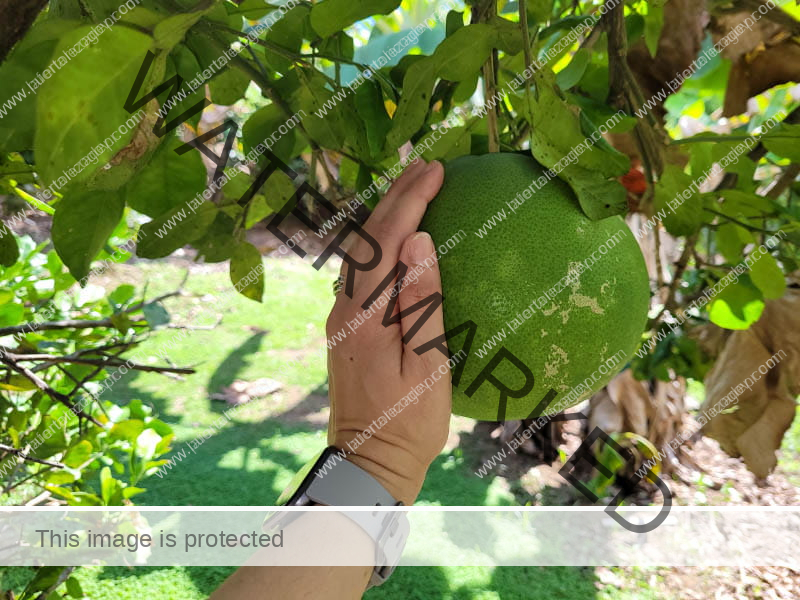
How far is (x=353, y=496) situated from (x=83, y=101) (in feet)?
1.60

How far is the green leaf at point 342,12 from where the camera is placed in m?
0.58

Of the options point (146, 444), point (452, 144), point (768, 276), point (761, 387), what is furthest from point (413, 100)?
→ point (761, 387)

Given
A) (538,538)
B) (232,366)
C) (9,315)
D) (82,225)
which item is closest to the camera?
(82,225)

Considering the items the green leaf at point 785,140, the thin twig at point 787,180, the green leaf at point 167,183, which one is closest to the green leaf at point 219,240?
the green leaf at point 167,183

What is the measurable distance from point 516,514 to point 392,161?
2.15m

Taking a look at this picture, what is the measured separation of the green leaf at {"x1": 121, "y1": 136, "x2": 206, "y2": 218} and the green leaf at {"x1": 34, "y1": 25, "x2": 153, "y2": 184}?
273mm

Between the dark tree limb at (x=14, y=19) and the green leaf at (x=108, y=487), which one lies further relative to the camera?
the green leaf at (x=108, y=487)

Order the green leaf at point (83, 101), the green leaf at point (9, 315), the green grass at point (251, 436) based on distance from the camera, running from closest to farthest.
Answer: the green leaf at point (83, 101) → the green leaf at point (9, 315) → the green grass at point (251, 436)

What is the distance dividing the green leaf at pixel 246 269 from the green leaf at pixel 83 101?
0.41 m

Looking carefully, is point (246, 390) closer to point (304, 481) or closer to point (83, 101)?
point (304, 481)

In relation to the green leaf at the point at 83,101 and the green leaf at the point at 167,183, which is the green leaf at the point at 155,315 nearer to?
the green leaf at the point at 167,183

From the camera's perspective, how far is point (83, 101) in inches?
13.4

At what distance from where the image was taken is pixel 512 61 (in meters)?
0.71

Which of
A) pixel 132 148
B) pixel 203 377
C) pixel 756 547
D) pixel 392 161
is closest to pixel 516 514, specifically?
pixel 756 547
